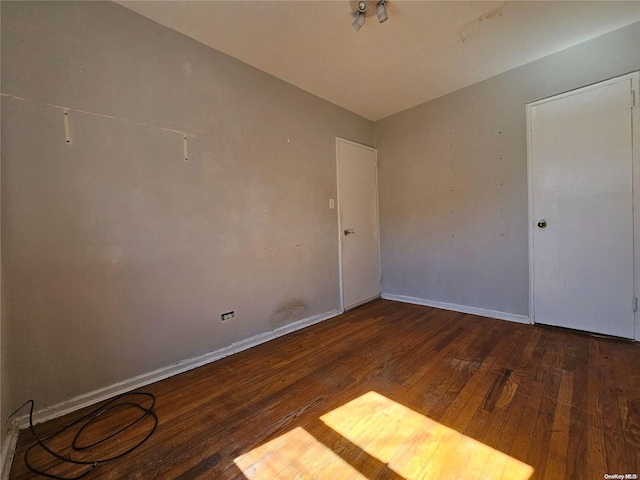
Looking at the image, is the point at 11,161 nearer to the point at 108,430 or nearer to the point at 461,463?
the point at 108,430

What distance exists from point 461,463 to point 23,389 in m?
2.30

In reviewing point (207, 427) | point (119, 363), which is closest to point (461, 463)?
point (207, 427)

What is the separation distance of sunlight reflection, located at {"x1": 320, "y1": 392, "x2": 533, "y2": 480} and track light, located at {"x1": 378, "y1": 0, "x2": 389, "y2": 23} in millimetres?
2597

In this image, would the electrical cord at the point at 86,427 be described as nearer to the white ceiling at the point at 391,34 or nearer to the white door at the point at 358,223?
the white door at the point at 358,223

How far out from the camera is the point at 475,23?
6.68ft

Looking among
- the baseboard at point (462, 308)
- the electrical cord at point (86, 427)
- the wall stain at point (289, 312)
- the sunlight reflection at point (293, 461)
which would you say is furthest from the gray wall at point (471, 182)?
the electrical cord at point (86, 427)

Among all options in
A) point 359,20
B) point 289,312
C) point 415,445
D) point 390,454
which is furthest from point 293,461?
point 359,20

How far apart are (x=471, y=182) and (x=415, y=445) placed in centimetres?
278

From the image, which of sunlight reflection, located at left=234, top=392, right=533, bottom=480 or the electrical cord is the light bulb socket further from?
the electrical cord

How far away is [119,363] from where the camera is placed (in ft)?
5.71

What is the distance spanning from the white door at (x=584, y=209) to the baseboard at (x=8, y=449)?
3967mm

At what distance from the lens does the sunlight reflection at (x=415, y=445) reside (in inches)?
43.6

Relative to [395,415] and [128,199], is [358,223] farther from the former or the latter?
[128,199]

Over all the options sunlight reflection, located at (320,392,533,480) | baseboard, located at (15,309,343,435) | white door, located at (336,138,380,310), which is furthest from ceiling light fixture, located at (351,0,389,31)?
baseboard, located at (15,309,343,435)
